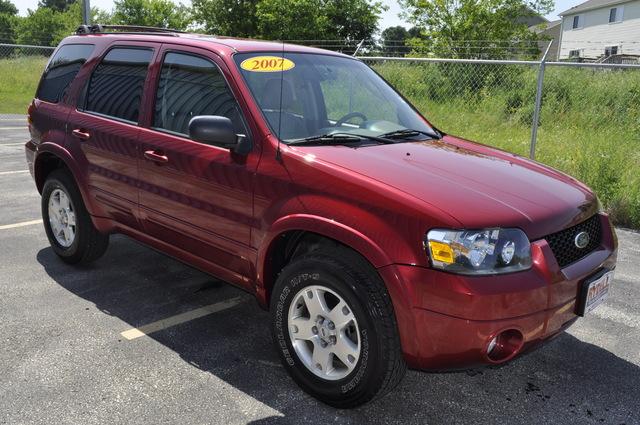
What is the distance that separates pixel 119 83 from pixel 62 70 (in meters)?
0.95

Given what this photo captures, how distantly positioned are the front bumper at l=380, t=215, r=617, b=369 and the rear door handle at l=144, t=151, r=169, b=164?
176 centimetres

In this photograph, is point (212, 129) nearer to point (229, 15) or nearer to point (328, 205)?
point (328, 205)

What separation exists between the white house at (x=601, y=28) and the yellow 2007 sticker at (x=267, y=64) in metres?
37.9

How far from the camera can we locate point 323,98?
12.5ft

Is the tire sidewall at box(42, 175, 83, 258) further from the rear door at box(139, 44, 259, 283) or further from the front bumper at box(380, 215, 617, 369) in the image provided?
the front bumper at box(380, 215, 617, 369)

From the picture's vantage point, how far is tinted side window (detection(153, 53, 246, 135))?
341 cm

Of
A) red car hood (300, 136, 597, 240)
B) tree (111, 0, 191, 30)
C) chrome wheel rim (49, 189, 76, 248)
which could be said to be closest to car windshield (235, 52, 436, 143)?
red car hood (300, 136, 597, 240)

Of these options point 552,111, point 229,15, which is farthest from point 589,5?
point 552,111

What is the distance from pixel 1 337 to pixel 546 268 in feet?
10.6

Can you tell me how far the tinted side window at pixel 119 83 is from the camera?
3957mm

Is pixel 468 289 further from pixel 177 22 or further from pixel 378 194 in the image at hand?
pixel 177 22

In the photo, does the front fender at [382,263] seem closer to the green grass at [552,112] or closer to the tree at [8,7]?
the green grass at [552,112]

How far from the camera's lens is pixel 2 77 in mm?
22000

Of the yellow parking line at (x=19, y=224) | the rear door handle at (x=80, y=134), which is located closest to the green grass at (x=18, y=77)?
the yellow parking line at (x=19, y=224)
